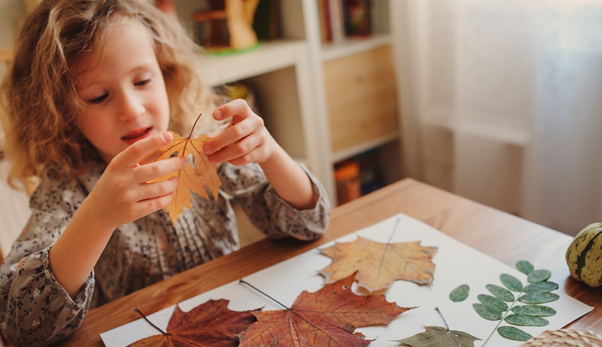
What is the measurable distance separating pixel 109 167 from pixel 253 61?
1029 mm

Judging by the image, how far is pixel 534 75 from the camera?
152cm

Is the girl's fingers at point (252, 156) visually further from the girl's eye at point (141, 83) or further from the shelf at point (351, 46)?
the shelf at point (351, 46)

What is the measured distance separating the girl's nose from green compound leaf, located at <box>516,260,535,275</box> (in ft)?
1.93

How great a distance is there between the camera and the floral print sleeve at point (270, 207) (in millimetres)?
801

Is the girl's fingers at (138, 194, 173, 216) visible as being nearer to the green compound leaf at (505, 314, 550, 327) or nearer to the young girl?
the young girl

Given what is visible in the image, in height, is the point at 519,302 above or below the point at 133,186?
below

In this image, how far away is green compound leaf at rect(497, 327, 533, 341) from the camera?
1.79 ft

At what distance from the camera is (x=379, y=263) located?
0.71 m

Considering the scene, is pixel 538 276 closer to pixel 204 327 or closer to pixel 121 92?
pixel 204 327

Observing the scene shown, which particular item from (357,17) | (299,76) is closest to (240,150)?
(299,76)

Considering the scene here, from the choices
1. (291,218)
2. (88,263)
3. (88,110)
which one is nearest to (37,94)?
(88,110)

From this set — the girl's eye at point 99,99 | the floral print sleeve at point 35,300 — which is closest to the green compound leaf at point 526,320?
the floral print sleeve at point 35,300

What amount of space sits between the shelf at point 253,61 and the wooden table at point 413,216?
74 centimetres

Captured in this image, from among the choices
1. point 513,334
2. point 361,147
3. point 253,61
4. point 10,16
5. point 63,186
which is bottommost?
point 361,147
